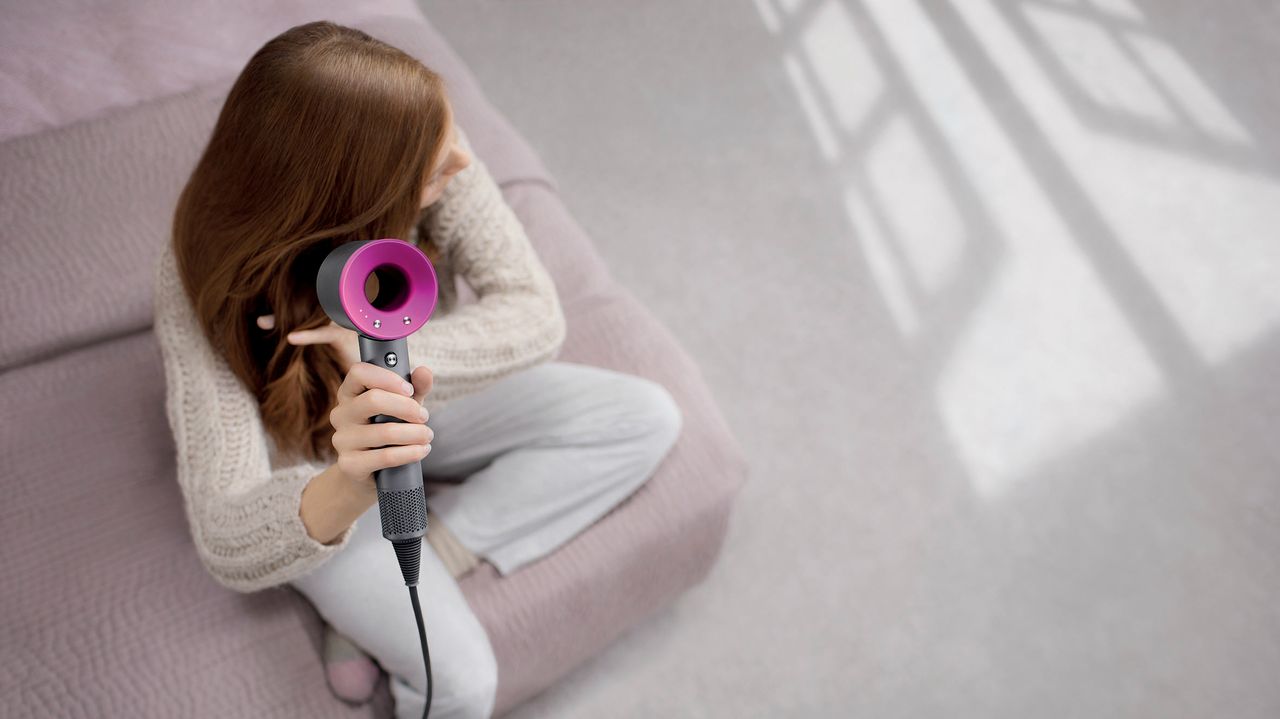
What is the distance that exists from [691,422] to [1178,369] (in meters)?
1.09

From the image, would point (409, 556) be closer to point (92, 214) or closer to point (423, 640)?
point (423, 640)

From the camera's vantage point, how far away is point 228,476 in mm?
896

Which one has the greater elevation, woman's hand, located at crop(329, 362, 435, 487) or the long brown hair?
the long brown hair

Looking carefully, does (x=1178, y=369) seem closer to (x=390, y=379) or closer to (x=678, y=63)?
(x=678, y=63)

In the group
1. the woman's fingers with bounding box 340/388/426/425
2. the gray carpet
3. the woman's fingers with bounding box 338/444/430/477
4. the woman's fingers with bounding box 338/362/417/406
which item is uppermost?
the woman's fingers with bounding box 338/362/417/406

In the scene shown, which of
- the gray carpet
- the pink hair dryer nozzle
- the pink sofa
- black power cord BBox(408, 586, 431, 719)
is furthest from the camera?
the gray carpet

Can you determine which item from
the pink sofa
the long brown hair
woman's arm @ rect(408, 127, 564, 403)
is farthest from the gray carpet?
the long brown hair

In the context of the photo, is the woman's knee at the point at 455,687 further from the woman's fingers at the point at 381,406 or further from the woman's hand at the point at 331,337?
the woman's fingers at the point at 381,406

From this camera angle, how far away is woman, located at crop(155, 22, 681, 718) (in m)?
0.78

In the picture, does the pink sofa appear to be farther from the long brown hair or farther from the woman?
the long brown hair

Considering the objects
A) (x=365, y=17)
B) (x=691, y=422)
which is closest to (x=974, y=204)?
(x=691, y=422)

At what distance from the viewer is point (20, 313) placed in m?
1.14

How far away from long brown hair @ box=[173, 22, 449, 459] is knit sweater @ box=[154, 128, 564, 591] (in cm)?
5

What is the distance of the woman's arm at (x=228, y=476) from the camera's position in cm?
85
